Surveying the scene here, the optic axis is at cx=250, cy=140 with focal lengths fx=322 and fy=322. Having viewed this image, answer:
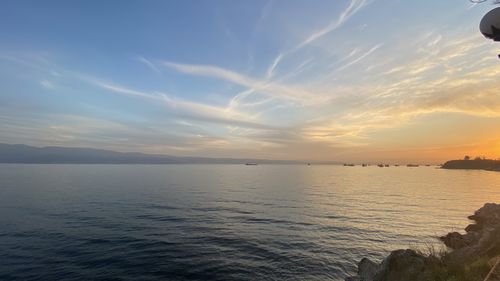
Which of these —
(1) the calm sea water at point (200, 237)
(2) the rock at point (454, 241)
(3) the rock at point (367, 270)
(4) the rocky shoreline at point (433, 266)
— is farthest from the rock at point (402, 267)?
(2) the rock at point (454, 241)

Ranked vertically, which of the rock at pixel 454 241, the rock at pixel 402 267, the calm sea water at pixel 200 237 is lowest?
the calm sea water at pixel 200 237

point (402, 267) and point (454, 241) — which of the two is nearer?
point (402, 267)

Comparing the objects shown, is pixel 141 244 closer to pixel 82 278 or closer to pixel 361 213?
pixel 82 278

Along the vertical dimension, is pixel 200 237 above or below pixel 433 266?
below

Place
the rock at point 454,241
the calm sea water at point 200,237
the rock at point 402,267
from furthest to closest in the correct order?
the rock at point 454,241 → the calm sea water at point 200,237 → the rock at point 402,267

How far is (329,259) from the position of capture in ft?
104

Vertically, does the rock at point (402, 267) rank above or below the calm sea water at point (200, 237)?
above

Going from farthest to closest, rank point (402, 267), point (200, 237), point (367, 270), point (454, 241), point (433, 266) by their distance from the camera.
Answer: point (200, 237)
point (454, 241)
point (367, 270)
point (402, 267)
point (433, 266)

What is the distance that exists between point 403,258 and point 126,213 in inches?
1808

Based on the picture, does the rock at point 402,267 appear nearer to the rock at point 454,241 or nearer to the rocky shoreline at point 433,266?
the rocky shoreline at point 433,266

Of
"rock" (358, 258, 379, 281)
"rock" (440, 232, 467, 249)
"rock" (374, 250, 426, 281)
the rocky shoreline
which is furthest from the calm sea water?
"rock" (374, 250, 426, 281)

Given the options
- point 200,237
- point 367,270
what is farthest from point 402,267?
point 200,237

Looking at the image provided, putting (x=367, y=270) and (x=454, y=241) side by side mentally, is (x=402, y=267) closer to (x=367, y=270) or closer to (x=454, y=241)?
(x=367, y=270)

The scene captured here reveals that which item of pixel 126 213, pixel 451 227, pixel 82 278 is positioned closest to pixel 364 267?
pixel 82 278
